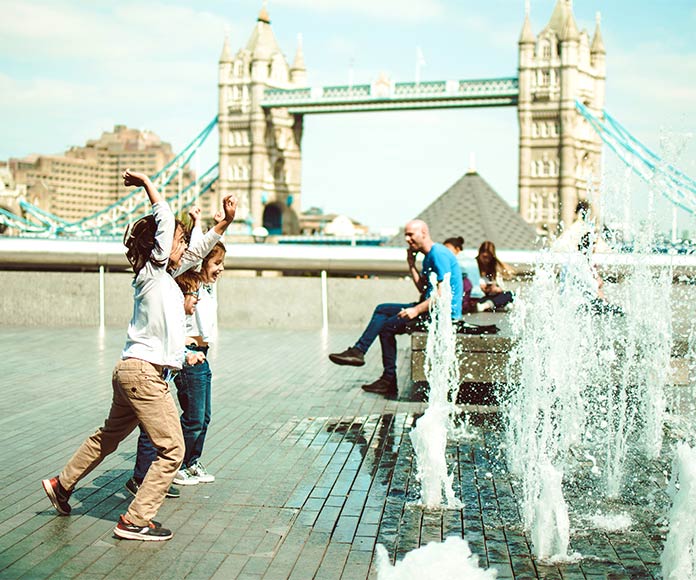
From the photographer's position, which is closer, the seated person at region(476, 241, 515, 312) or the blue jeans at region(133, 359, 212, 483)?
the blue jeans at region(133, 359, 212, 483)

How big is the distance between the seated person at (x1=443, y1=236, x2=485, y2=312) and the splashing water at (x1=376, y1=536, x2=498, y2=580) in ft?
21.5

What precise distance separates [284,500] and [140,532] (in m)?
0.78

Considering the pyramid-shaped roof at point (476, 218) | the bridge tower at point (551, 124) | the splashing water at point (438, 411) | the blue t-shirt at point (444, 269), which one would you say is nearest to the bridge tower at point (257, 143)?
the bridge tower at point (551, 124)

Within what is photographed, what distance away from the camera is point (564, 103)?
286 ft

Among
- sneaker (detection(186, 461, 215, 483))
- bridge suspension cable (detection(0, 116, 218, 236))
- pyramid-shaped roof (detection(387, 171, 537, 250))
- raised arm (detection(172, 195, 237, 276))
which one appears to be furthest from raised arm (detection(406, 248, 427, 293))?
bridge suspension cable (detection(0, 116, 218, 236))

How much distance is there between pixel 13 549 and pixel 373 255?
942 centimetres

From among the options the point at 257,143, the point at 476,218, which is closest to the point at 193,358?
the point at 476,218

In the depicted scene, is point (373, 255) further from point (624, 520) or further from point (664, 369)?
point (624, 520)

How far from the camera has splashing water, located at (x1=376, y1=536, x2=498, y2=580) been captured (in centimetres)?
231

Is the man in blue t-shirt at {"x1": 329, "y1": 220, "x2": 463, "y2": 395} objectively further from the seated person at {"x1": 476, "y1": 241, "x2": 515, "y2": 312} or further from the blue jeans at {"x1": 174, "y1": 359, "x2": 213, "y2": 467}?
the blue jeans at {"x1": 174, "y1": 359, "x2": 213, "y2": 467}

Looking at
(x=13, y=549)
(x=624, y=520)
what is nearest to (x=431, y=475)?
(x=624, y=520)

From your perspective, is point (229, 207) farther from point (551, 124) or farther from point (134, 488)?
point (551, 124)

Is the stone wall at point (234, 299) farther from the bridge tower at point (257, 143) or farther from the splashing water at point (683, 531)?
the bridge tower at point (257, 143)

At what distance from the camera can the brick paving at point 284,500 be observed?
3.54 meters
